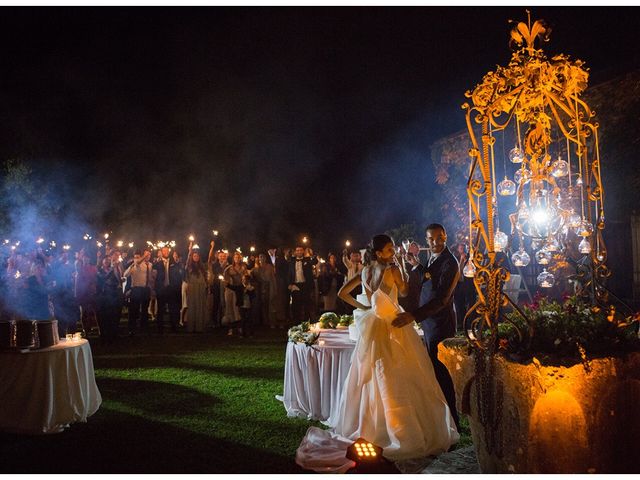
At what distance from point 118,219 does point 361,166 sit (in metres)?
16.4

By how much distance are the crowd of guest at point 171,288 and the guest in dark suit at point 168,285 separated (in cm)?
3

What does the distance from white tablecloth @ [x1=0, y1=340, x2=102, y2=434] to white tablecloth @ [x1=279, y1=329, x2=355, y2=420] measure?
8.88 feet

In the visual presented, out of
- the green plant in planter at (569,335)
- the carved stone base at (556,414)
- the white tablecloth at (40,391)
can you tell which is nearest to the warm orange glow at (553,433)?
the carved stone base at (556,414)

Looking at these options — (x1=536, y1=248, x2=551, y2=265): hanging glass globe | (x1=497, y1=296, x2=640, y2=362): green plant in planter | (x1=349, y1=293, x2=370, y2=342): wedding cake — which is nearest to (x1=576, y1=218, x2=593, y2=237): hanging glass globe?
(x1=536, y1=248, x2=551, y2=265): hanging glass globe

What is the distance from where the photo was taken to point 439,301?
526 cm

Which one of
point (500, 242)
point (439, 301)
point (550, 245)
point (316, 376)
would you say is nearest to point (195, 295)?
point (316, 376)

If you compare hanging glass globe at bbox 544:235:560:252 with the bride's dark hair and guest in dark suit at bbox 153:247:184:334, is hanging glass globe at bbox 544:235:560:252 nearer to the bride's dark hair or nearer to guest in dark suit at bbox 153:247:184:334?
the bride's dark hair

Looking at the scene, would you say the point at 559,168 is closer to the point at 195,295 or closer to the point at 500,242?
the point at 500,242

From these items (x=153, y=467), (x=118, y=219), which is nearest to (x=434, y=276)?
(x=153, y=467)

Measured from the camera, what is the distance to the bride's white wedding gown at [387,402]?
456 centimetres

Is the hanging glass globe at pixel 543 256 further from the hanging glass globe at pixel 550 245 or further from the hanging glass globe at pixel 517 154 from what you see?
the hanging glass globe at pixel 517 154

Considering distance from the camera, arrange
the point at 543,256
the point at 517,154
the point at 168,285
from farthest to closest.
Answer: the point at 168,285, the point at 543,256, the point at 517,154

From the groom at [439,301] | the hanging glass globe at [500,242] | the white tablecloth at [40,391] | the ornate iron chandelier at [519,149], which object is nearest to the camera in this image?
the ornate iron chandelier at [519,149]

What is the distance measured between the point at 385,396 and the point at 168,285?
9845 mm
